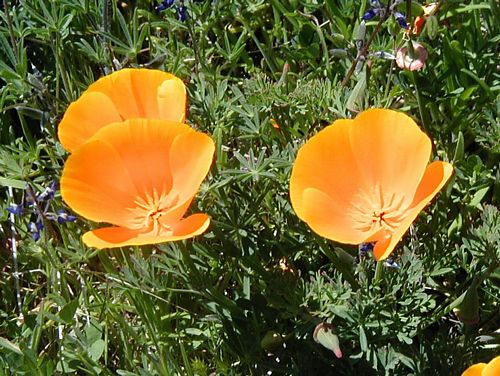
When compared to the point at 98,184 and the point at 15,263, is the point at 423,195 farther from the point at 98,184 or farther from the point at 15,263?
the point at 15,263

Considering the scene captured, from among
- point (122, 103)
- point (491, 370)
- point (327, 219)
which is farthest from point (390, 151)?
point (122, 103)

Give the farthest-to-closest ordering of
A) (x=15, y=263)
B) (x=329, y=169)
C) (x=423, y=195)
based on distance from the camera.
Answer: (x=15, y=263), (x=329, y=169), (x=423, y=195)

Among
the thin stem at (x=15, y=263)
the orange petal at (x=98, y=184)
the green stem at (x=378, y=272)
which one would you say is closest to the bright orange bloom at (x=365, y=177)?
the green stem at (x=378, y=272)

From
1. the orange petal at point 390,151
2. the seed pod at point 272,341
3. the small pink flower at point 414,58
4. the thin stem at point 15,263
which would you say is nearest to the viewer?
the orange petal at point 390,151

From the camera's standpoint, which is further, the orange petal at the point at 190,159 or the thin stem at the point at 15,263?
the thin stem at the point at 15,263

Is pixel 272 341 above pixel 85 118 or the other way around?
the other way around

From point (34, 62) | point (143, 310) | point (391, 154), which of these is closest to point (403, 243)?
point (391, 154)

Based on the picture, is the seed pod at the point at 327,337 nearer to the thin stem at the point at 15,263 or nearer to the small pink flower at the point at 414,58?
the small pink flower at the point at 414,58
